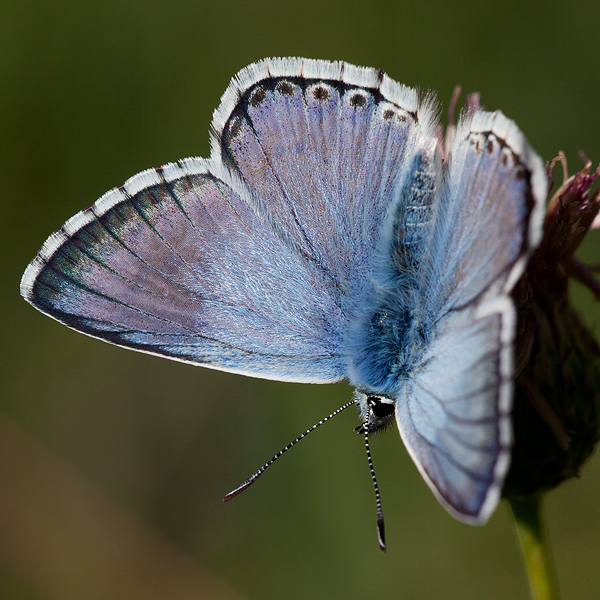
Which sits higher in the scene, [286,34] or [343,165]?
[286,34]

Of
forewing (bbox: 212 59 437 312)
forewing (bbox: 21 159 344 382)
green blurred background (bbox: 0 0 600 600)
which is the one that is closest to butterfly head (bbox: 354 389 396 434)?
forewing (bbox: 21 159 344 382)

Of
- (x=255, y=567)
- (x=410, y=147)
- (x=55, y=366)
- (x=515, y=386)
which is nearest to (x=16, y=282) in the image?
(x=55, y=366)

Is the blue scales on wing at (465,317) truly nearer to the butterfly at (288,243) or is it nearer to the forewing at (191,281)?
the butterfly at (288,243)

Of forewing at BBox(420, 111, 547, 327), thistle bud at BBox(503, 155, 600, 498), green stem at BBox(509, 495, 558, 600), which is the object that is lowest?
green stem at BBox(509, 495, 558, 600)

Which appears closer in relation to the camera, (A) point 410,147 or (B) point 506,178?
(B) point 506,178

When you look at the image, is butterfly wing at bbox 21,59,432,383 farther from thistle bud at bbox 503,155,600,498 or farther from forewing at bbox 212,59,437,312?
thistle bud at bbox 503,155,600,498

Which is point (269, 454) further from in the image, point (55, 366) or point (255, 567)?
point (55, 366)

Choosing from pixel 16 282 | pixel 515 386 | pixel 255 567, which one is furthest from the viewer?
pixel 16 282

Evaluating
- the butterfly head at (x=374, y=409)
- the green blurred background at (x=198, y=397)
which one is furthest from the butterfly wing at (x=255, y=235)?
the green blurred background at (x=198, y=397)
